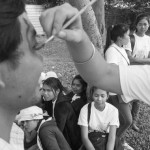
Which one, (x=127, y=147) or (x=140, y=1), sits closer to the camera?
(x=127, y=147)

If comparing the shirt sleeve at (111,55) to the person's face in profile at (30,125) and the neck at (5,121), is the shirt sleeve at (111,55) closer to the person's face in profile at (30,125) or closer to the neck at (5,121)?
the person's face in profile at (30,125)

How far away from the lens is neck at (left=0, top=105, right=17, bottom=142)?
4.25ft

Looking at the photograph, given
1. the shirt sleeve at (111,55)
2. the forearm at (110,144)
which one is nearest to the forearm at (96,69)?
the forearm at (110,144)

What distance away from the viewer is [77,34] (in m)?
1.49

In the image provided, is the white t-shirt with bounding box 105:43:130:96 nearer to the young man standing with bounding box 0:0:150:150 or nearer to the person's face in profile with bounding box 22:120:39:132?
the person's face in profile with bounding box 22:120:39:132

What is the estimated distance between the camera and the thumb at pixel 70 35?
1317 mm

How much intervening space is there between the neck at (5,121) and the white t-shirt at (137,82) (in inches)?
28.7

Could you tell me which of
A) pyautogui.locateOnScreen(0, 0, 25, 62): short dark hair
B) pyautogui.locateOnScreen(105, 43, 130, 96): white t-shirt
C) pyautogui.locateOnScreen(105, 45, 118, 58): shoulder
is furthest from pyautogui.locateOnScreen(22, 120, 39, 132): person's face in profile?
pyautogui.locateOnScreen(0, 0, 25, 62): short dark hair

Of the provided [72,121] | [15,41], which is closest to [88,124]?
[72,121]

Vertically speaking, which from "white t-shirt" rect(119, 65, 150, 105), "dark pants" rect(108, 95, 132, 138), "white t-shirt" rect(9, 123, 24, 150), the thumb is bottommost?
"dark pants" rect(108, 95, 132, 138)

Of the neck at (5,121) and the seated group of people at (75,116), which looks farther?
the seated group of people at (75,116)

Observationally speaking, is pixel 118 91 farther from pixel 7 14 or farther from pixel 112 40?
pixel 112 40

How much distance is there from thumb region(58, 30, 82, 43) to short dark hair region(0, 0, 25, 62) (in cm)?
19

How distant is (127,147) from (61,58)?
5.70m
